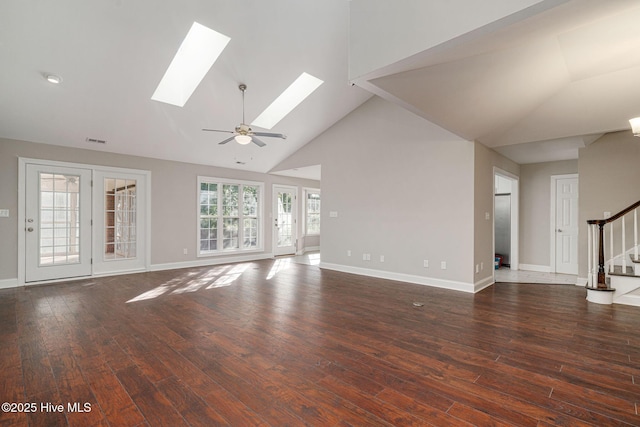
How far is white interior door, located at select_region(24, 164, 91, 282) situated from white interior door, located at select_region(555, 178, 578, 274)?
966 centimetres

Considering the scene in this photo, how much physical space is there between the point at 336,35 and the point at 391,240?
3.60 m

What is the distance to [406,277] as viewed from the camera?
5.49m

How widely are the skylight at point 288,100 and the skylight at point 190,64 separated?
4.38 feet

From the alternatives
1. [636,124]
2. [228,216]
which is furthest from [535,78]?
[228,216]

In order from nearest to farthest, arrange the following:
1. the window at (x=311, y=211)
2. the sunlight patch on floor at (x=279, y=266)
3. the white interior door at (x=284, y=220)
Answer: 1. the sunlight patch on floor at (x=279, y=266)
2. the white interior door at (x=284, y=220)
3. the window at (x=311, y=211)

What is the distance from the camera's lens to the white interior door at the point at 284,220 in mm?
8691

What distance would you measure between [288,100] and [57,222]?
15.6 ft

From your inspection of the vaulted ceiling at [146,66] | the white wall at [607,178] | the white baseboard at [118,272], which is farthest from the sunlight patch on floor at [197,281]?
the white wall at [607,178]

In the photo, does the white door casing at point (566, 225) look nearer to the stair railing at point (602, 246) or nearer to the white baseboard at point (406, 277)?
the stair railing at point (602, 246)

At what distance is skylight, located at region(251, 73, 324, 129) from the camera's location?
17.5 feet

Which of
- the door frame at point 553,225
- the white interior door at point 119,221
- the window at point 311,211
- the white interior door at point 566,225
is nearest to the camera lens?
the white interior door at point 119,221

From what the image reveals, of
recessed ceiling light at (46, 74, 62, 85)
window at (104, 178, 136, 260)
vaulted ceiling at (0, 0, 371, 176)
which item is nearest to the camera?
vaulted ceiling at (0, 0, 371, 176)

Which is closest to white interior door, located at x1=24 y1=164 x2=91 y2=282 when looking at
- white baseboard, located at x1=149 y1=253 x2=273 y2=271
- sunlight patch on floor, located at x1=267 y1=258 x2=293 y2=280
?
white baseboard, located at x1=149 y1=253 x2=273 y2=271

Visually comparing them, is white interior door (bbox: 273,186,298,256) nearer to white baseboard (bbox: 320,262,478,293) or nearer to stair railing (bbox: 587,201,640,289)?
white baseboard (bbox: 320,262,478,293)
